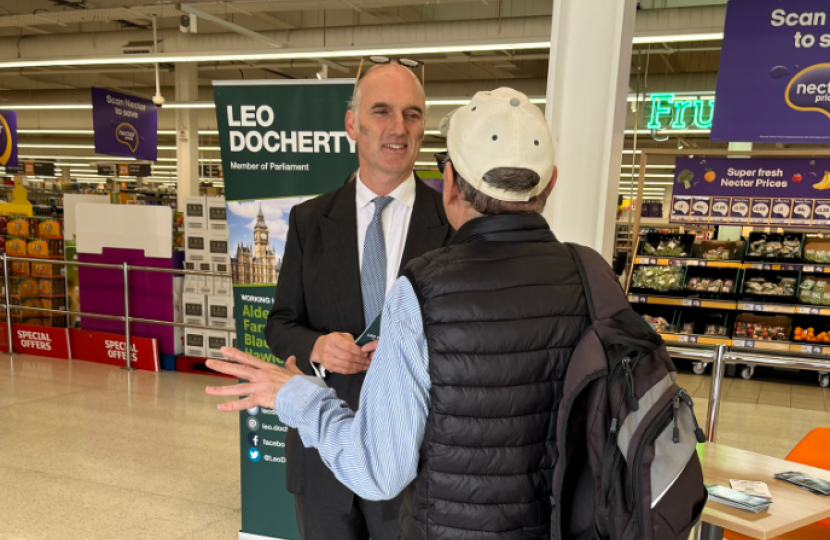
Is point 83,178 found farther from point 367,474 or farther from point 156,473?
point 367,474

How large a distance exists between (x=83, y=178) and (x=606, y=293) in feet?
117

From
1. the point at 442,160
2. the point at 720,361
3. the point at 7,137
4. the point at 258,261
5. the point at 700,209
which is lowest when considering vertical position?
the point at 720,361

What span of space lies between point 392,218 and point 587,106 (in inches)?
43.4

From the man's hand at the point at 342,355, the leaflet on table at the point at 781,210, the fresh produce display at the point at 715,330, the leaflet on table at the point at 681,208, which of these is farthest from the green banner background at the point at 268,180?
the fresh produce display at the point at 715,330

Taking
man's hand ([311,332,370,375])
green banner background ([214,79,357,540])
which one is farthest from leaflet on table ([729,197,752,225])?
man's hand ([311,332,370,375])

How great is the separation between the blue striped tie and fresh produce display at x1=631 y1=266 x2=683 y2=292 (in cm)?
667

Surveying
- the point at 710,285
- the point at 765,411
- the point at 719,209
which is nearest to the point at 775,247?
the point at 710,285

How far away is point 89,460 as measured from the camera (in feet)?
14.6

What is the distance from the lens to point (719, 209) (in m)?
6.70

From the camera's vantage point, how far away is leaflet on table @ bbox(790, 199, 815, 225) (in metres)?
6.51

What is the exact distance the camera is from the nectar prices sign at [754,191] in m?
6.47

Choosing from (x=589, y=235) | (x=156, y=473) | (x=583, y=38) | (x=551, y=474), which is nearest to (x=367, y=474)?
(x=551, y=474)

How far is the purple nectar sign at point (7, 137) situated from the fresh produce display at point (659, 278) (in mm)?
10281

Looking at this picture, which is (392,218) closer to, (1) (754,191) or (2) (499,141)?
(2) (499,141)
